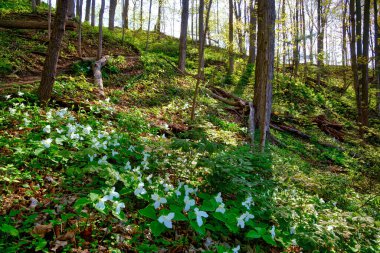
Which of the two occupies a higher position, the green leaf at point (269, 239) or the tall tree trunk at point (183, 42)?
the tall tree trunk at point (183, 42)

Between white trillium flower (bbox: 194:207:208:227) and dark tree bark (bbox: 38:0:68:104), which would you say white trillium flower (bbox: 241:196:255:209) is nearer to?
white trillium flower (bbox: 194:207:208:227)

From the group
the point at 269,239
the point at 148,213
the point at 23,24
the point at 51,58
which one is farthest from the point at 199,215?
the point at 23,24

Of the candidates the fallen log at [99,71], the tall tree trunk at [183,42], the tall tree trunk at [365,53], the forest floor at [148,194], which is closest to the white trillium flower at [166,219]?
the forest floor at [148,194]

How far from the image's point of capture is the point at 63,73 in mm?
8180

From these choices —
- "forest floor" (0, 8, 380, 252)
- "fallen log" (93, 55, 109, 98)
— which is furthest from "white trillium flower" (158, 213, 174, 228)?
"fallen log" (93, 55, 109, 98)

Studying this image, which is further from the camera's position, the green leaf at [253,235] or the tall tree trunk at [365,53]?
the tall tree trunk at [365,53]

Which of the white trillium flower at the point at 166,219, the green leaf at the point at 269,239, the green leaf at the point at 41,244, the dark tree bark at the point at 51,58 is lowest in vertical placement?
the green leaf at the point at 269,239

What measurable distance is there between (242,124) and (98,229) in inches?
286

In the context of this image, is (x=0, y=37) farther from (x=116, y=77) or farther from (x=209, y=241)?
(x=209, y=241)

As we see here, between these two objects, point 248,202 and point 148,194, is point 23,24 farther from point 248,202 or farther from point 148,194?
point 248,202

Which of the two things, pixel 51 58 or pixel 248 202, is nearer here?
pixel 248 202

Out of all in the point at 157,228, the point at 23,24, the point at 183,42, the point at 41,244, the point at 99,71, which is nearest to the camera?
the point at 41,244

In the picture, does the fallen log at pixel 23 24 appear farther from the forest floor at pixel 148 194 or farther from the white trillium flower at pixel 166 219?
the white trillium flower at pixel 166 219

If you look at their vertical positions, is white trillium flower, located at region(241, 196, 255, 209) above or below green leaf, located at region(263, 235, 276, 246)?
above
